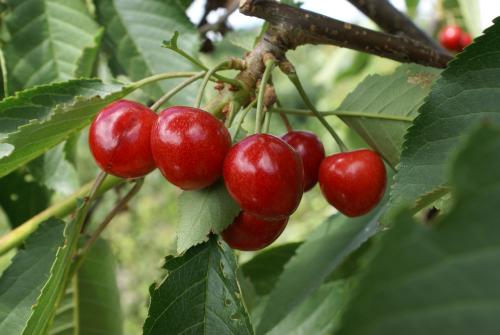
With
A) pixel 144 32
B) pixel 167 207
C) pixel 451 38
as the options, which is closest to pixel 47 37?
pixel 144 32

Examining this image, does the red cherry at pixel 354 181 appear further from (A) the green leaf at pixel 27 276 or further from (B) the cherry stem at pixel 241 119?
(A) the green leaf at pixel 27 276

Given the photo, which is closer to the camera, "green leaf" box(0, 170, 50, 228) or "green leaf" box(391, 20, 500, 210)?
"green leaf" box(391, 20, 500, 210)

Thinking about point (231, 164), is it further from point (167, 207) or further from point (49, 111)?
point (167, 207)

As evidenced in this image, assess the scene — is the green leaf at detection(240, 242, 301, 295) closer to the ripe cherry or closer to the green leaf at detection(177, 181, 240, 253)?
the green leaf at detection(177, 181, 240, 253)

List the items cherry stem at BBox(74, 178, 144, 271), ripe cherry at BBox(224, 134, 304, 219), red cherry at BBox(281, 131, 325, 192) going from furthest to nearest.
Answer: cherry stem at BBox(74, 178, 144, 271)
red cherry at BBox(281, 131, 325, 192)
ripe cherry at BBox(224, 134, 304, 219)

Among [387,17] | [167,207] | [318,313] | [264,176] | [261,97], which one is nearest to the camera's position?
[264,176]

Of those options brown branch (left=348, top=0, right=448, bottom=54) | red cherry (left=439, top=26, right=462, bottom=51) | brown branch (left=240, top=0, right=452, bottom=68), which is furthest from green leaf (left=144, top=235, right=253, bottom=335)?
red cherry (left=439, top=26, right=462, bottom=51)
